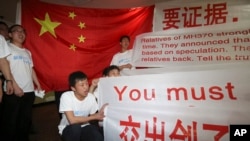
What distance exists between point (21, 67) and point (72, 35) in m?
0.90

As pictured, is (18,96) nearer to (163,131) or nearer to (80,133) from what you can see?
(80,133)

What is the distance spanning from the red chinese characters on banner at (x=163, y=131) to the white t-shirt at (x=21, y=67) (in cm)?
104

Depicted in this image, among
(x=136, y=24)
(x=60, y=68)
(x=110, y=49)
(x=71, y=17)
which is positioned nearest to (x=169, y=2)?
(x=136, y=24)

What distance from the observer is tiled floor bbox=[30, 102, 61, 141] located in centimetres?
275

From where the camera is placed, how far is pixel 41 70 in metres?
2.77

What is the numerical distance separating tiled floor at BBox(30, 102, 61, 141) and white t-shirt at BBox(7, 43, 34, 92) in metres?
0.73

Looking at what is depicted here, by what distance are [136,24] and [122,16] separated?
0.69ft

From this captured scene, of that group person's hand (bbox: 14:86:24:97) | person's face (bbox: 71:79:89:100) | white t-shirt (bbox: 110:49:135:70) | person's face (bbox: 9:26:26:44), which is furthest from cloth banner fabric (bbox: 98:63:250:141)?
person's face (bbox: 9:26:26:44)

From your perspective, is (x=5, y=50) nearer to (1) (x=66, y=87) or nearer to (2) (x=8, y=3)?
(1) (x=66, y=87)

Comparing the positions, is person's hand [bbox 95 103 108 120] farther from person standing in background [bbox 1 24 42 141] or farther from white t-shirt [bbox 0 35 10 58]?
white t-shirt [bbox 0 35 10 58]

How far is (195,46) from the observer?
238cm

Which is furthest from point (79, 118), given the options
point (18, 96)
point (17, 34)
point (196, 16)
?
point (196, 16)

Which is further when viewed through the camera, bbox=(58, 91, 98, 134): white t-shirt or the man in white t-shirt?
the man in white t-shirt

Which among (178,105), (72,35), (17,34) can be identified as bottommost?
(178,105)
